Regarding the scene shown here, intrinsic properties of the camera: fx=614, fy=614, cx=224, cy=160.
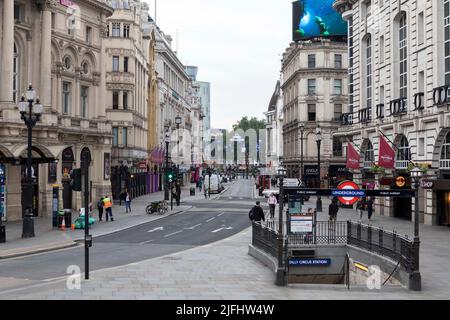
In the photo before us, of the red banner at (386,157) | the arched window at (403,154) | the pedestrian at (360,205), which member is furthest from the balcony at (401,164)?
the red banner at (386,157)

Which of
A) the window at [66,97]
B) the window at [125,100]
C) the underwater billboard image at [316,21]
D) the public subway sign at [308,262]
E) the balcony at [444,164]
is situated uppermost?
the underwater billboard image at [316,21]

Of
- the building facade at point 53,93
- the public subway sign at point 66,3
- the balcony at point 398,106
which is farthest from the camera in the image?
the public subway sign at point 66,3

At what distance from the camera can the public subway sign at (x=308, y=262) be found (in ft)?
78.0

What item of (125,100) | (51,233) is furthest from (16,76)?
(125,100)

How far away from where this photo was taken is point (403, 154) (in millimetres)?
45031

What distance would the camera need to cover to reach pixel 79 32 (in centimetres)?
4969

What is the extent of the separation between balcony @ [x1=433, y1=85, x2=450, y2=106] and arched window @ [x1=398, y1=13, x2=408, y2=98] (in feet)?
19.1

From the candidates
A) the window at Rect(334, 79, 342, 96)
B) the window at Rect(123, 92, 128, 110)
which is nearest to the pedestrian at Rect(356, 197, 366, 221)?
the window at Rect(123, 92, 128, 110)

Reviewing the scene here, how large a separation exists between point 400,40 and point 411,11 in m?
3.37

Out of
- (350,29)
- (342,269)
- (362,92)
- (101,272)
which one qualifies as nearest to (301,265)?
(342,269)

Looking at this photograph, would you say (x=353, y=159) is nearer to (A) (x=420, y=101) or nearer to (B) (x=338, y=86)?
(A) (x=420, y=101)

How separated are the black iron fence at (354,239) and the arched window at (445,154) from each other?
1253 centimetres

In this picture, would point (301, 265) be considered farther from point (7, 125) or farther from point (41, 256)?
point (7, 125)

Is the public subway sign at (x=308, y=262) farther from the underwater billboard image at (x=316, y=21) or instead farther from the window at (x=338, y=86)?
the underwater billboard image at (x=316, y=21)
